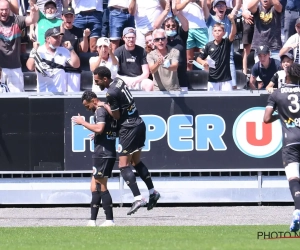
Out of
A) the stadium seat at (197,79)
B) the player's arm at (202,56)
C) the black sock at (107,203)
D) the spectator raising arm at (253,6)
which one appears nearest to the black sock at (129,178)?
the black sock at (107,203)

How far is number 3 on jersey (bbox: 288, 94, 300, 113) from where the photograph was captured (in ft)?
32.9

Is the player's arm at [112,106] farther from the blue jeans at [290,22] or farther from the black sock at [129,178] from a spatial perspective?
the blue jeans at [290,22]

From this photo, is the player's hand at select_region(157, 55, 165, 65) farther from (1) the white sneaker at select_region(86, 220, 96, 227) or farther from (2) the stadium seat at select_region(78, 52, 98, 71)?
(1) the white sneaker at select_region(86, 220, 96, 227)

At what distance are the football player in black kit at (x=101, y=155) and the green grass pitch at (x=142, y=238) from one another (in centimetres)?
70

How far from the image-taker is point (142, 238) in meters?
9.91

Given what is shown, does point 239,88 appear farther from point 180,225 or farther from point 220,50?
point 180,225

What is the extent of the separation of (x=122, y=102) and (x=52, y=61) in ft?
11.0

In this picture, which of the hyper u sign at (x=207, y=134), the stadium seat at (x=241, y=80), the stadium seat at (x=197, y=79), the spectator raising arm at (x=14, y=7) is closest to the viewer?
the hyper u sign at (x=207, y=134)

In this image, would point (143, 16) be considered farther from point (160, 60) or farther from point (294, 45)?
point (294, 45)

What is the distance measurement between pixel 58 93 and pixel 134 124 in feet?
9.45

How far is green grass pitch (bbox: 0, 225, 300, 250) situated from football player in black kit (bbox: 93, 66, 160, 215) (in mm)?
1200

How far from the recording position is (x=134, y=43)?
15391mm

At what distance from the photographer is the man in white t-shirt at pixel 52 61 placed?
15.2 m

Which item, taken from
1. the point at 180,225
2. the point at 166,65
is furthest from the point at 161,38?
Result: the point at 180,225
